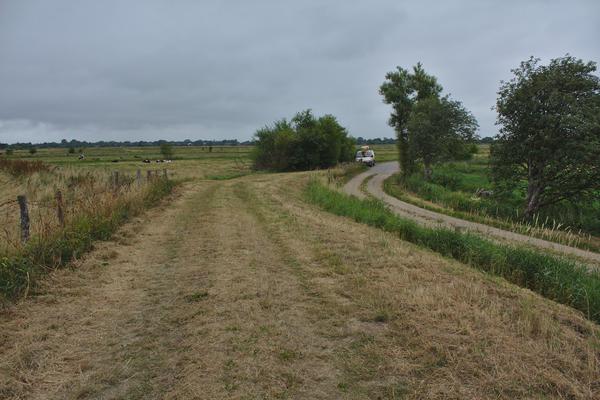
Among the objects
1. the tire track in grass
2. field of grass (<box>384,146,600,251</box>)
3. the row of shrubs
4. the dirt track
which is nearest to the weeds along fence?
the row of shrubs

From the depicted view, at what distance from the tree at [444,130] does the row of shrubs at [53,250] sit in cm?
2992

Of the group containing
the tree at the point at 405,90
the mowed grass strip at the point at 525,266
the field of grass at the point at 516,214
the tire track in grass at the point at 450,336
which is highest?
the tree at the point at 405,90

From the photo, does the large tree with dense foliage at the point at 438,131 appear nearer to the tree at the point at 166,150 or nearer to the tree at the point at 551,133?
the tree at the point at 551,133

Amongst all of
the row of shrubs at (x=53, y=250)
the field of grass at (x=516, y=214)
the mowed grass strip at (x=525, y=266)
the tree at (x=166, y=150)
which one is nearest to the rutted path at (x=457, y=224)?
the field of grass at (x=516, y=214)

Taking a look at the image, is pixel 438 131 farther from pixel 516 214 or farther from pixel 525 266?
pixel 525 266

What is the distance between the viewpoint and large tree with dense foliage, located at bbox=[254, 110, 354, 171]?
148ft

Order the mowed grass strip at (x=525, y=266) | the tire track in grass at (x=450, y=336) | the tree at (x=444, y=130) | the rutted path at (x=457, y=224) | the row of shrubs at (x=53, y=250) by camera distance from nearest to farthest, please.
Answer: the tire track in grass at (x=450, y=336), the row of shrubs at (x=53, y=250), the mowed grass strip at (x=525, y=266), the rutted path at (x=457, y=224), the tree at (x=444, y=130)

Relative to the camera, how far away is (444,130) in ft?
112

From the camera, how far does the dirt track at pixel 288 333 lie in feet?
11.3

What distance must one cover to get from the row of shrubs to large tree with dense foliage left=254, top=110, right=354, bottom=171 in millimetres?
35211

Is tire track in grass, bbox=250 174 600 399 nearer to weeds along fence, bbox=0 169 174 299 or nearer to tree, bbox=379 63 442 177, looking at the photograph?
weeds along fence, bbox=0 169 174 299

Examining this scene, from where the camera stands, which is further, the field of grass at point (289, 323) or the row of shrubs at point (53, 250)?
the row of shrubs at point (53, 250)

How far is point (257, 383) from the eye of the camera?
3.45 metres

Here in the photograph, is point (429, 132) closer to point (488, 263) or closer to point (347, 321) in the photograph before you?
point (488, 263)
